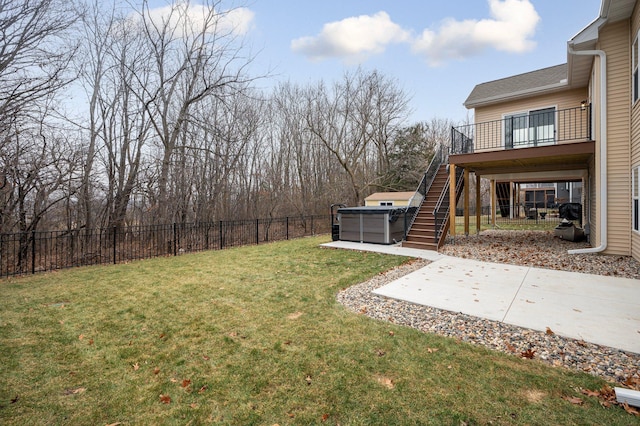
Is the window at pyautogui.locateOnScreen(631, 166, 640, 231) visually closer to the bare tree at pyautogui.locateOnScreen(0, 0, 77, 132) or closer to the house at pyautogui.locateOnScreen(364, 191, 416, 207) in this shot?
the house at pyautogui.locateOnScreen(364, 191, 416, 207)

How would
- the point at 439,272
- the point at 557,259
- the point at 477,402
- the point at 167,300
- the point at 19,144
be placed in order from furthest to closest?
the point at 19,144, the point at 557,259, the point at 439,272, the point at 167,300, the point at 477,402

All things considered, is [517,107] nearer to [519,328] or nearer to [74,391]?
[519,328]

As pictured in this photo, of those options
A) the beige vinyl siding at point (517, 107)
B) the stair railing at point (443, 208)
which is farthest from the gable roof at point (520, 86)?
the stair railing at point (443, 208)

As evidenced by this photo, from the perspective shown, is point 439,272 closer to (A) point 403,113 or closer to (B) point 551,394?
(B) point 551,394

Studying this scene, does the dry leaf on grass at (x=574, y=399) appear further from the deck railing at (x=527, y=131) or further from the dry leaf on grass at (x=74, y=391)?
the deck railing at (x=527, y=131)

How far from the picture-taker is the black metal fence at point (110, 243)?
26.0ft

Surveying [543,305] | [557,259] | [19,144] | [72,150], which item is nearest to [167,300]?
[543,305]

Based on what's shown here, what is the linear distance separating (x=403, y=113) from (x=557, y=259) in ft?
54.6

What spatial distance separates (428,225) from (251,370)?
8.53 m

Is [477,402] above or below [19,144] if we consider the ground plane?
below

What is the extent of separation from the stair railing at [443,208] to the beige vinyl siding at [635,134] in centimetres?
430

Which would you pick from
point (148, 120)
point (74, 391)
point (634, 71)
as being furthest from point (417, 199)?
point (148, 120)

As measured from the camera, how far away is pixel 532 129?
1134 centimetres

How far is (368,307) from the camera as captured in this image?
4598 millimetres
